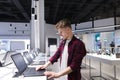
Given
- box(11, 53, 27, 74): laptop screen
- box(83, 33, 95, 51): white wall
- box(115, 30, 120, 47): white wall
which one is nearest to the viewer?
box(11, 53, 27, 74): laptop screen

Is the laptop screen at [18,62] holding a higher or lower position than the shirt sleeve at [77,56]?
lower

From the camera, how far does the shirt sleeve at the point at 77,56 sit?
188 cm

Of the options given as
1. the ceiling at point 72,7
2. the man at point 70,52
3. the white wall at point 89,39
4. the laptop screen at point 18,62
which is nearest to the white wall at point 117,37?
the ceiling at point 72,7

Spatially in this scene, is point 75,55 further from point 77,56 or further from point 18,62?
point 18,62

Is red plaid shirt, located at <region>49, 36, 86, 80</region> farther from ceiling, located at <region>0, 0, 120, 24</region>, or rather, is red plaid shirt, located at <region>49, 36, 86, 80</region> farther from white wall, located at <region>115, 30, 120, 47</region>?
white wall, located at <region>115, 30, 120, 47</region>

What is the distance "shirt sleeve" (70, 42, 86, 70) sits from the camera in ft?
6.18

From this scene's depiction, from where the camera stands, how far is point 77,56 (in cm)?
191

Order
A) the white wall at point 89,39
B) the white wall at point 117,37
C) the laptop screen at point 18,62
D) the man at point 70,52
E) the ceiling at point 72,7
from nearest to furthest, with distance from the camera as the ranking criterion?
the man at point 70,52 < the laptop screen at point 18,62 < the ceiling at point 72,7 < the white wall at point 117,37 < the white wall at point 89,39

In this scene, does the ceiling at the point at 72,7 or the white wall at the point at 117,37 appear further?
the white wall at the point at 117,37

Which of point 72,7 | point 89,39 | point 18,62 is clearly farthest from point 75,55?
point 89,39

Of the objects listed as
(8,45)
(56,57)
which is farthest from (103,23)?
(56,57)

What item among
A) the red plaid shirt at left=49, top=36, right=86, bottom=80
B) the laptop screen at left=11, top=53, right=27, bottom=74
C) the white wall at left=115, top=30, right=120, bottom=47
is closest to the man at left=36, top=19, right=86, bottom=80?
the red plaid shirt at left=49, top=36, right=86, bottom=80

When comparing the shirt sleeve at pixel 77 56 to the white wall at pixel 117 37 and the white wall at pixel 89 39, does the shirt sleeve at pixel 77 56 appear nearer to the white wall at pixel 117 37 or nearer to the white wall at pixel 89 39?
the white wall at pixel 117 37

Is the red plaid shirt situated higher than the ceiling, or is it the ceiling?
the ceiling
